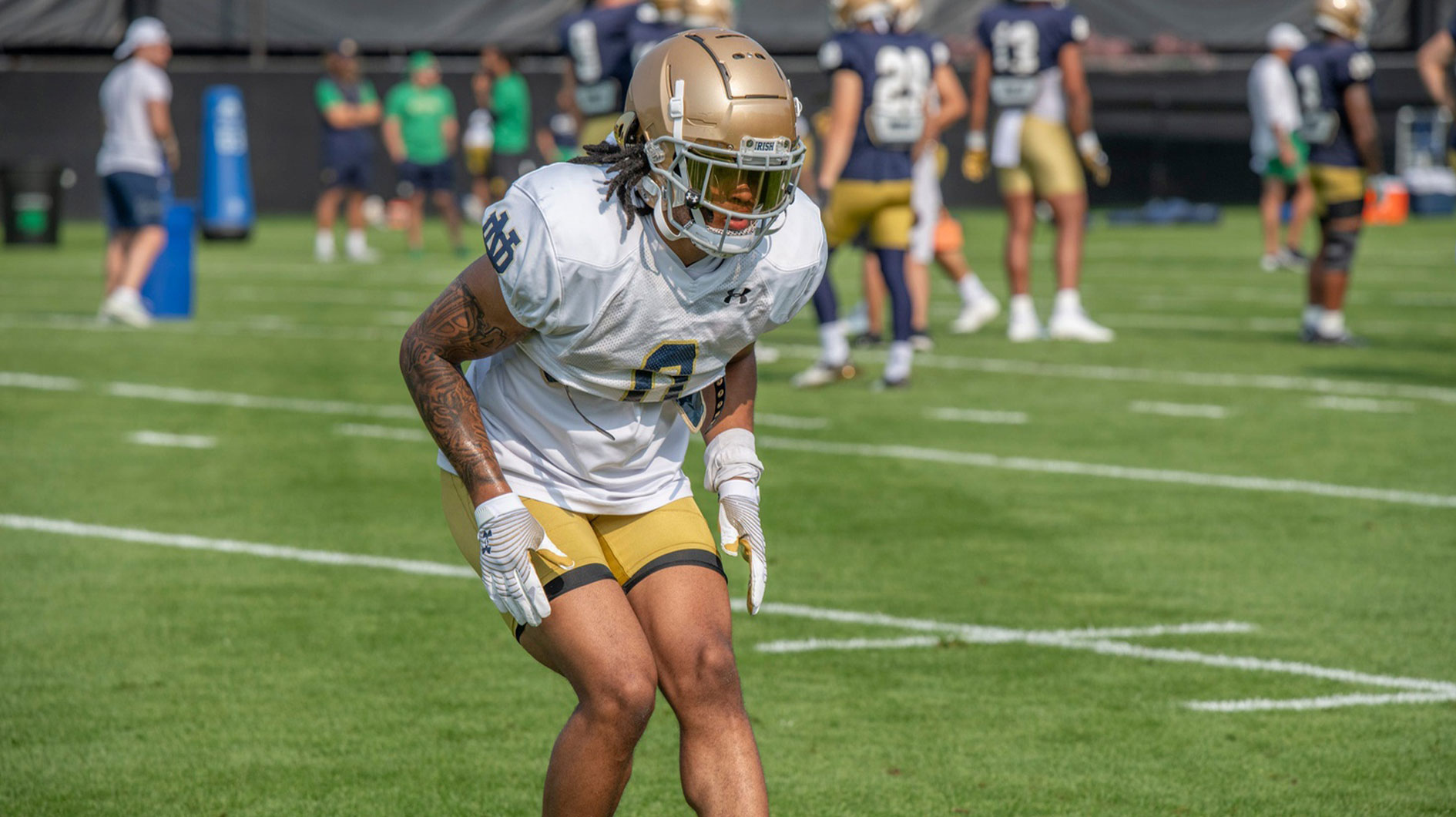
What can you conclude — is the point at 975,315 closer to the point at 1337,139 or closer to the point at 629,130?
the point at 1337,139

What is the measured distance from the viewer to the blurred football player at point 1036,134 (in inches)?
466

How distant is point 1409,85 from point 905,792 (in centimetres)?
2557

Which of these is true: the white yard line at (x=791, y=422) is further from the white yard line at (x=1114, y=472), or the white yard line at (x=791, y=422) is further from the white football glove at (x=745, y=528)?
the white football glove at (x=745, y=528)

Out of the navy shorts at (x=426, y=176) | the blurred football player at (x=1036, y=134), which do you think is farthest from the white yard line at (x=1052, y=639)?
the navy shorts at (x=426, y=176)

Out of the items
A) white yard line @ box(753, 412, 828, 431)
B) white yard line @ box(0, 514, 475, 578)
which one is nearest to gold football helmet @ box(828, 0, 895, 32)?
white yard line @ box(753, 412, 828, 431)

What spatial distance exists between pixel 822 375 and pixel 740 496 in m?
6.65

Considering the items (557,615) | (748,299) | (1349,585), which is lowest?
(1349,585)

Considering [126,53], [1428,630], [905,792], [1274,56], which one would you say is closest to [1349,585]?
[1428,630]

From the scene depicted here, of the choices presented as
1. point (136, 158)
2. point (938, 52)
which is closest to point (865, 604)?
point (938, 52)

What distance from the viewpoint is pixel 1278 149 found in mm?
17047

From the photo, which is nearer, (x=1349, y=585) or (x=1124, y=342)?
(x=1349, y=585)

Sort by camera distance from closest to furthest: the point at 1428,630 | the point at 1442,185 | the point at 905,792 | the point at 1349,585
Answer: the point at 905,792, the point at 1428,630, the point at 1349,585, the point at 1442,185

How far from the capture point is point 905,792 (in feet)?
13.2

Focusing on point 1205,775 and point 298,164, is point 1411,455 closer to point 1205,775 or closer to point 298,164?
point 1205,775
